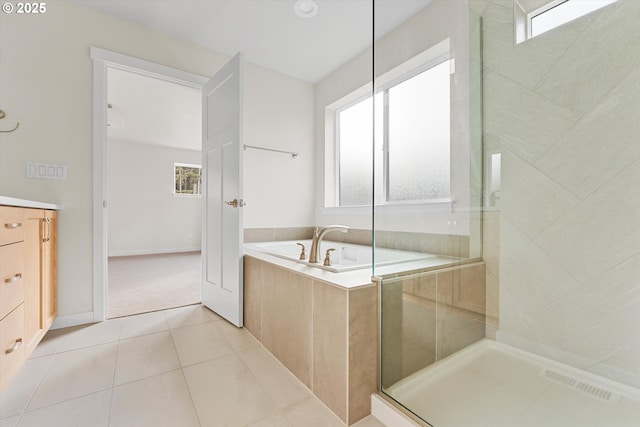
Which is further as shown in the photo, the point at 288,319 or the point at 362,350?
the point at 288,319

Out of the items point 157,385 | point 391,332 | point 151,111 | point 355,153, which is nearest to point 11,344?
point 157,385

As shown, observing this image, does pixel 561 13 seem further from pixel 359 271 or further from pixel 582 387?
pixel 582 387

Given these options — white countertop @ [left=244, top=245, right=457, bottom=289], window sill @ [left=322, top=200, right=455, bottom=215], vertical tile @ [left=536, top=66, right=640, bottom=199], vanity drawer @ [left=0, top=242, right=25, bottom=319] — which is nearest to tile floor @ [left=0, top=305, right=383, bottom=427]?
vanity drawer @ [left=0, top=242, right=25, bottom=319]

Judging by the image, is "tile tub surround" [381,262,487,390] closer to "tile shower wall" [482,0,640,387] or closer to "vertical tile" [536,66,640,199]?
"tile shower wall" [482,0,640,387]

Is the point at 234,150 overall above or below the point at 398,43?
below

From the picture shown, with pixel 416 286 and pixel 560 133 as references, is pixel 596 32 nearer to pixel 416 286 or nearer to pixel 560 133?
pixel 560 133

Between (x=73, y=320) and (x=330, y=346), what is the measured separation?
1.98 meters

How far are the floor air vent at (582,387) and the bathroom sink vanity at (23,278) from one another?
87.6 inches

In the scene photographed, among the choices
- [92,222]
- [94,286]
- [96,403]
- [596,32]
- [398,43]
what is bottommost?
[96,403]

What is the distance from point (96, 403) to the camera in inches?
46.2

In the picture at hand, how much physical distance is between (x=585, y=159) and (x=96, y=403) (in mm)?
2403

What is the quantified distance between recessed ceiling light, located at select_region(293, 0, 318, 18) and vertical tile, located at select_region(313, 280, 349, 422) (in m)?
1.97

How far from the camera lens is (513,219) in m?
1.47

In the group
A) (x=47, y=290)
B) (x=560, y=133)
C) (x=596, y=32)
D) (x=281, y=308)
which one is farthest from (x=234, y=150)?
(x=596, y=32)
